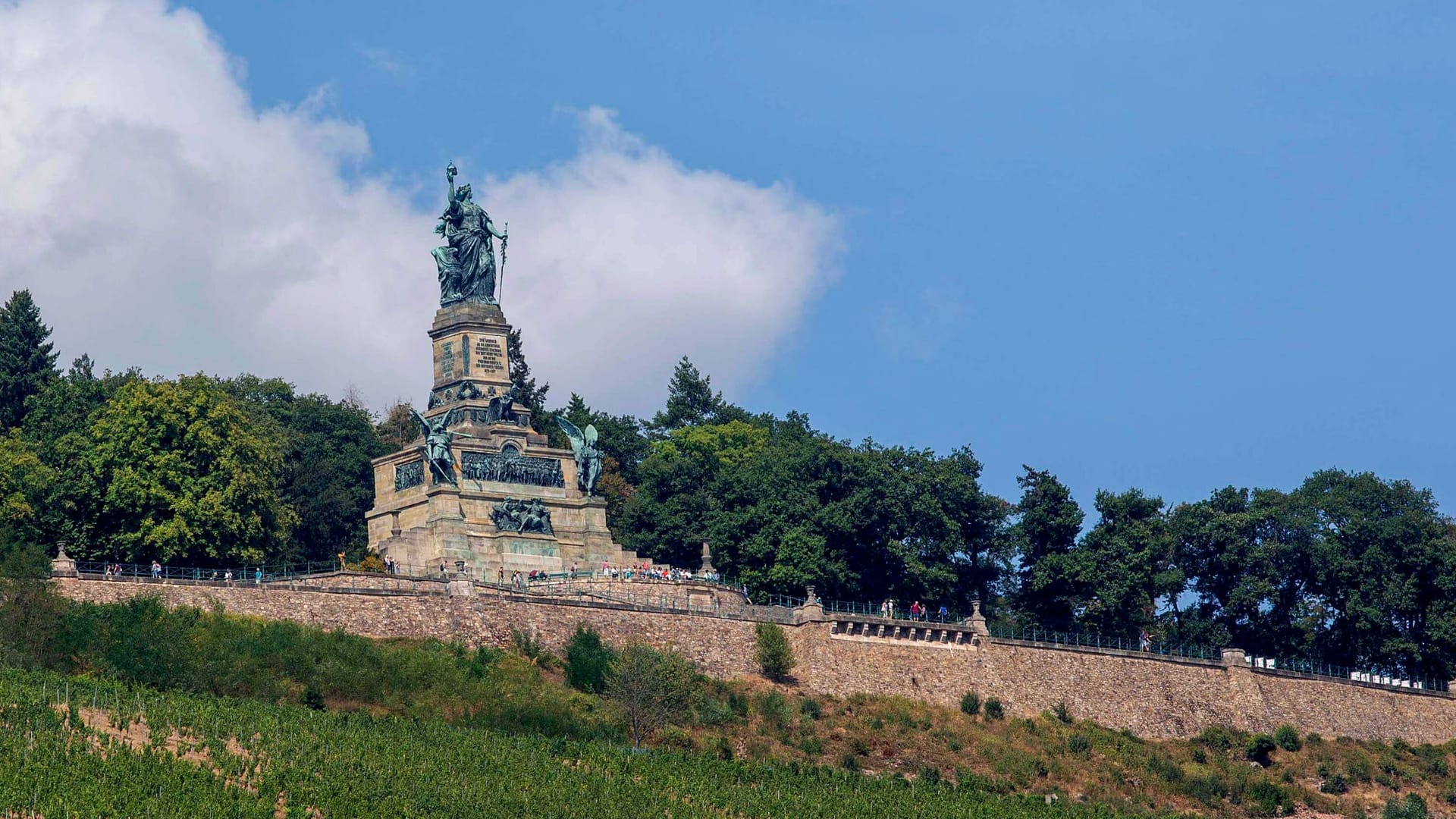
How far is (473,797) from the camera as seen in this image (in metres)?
72.6

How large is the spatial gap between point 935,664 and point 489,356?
19.4 meters

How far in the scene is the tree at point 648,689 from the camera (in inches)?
3334

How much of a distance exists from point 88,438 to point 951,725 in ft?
97.3

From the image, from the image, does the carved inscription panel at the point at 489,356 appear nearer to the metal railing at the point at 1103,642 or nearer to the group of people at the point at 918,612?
the group of people at the point at 918,612

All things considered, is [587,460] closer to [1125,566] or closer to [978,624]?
[978,624]

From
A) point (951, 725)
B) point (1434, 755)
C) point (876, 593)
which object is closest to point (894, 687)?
point (951, 725)

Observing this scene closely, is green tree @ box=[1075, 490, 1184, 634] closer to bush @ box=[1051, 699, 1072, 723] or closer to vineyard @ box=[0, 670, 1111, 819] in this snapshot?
bush @ box=[1051, 699, 1072, 723]

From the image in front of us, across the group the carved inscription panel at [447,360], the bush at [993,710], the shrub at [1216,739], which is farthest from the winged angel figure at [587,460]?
the shrub at [1216,739]

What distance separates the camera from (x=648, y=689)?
85188mm

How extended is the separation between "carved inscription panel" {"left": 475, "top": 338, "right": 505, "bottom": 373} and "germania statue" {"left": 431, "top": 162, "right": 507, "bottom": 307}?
1665 millimetres

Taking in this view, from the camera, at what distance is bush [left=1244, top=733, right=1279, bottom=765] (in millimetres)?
98812

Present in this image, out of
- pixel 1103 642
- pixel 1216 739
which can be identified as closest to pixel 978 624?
pixel 1103 642

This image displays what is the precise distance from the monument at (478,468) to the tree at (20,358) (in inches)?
718

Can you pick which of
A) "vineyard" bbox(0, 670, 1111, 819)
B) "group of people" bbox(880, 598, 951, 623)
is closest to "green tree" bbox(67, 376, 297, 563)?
"vineyard" bbox(0, 670, 1111, 819)
